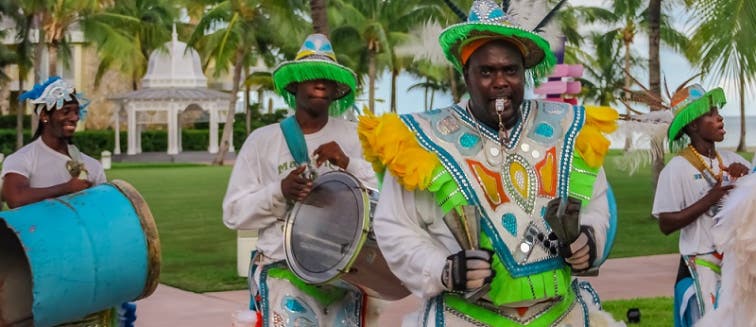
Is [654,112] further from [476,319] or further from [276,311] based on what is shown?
[476,319]

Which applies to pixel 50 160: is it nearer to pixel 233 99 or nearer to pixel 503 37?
pixel 503 37

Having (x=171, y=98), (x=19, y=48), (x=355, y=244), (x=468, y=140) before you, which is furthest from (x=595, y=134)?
(x=171, y=98)

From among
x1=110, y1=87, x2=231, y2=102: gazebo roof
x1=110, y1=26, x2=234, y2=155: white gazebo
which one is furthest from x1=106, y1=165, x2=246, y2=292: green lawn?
x1=110, y1=87, x2=231, y2=102: gazebo roof

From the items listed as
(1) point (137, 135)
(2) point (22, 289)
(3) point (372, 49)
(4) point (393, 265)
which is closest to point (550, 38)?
(4) point (393, 265)

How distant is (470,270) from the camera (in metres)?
3.66

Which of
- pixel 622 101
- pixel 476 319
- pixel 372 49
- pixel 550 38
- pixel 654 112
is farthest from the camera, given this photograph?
pixel 372 49

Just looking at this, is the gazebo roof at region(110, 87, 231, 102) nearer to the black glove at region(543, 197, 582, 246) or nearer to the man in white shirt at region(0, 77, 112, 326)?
the man in white shirt at region(0, 77, 112, 326)

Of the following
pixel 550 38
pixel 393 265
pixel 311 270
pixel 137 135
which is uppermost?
pixel 550 38

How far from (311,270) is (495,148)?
2.07 meters

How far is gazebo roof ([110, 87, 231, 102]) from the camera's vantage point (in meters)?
58.1

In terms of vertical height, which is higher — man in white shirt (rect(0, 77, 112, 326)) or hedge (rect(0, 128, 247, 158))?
man in white shirt (rect(0, 77, 112, 326))

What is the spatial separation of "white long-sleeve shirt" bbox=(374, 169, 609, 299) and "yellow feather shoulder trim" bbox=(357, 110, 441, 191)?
0.07m

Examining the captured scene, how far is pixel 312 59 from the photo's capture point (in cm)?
670

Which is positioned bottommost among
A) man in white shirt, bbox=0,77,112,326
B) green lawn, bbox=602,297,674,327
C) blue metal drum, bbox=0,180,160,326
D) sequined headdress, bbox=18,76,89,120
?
green lawn, bbox=602,297,674,327
